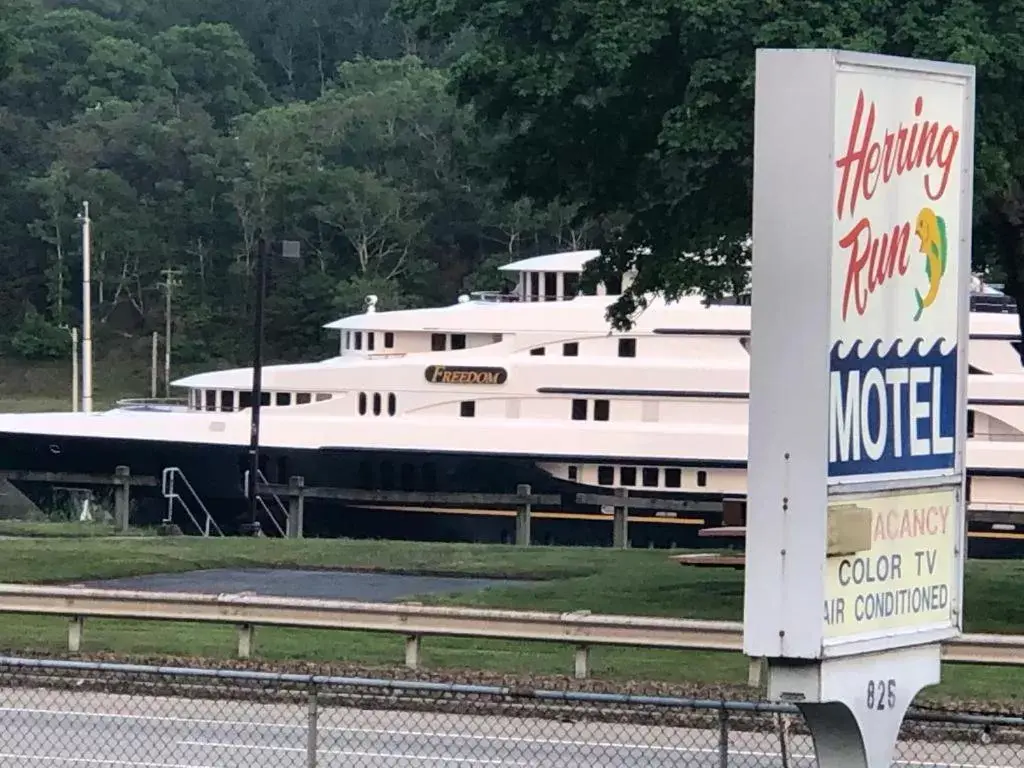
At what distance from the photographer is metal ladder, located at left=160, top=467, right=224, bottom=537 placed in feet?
A: 120

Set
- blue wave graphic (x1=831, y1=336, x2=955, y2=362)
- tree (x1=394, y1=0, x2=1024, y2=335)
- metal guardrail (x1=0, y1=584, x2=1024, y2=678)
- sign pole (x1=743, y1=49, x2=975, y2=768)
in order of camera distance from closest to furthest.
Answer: sign pole (x1=743, y1=49, x2=975, y2=768) → blue wave graphic (x1=831, y1=336, x2=955, y2=362) → metal guardrail (x1=0, y1=584, x2=1024, y2=678) → tree (x1=394, y1=0, x2=1024, y2=335)

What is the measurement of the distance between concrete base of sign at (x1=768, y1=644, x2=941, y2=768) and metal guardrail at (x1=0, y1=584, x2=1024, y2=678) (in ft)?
26.8

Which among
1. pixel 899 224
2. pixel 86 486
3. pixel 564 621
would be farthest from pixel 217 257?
pixel 899 224

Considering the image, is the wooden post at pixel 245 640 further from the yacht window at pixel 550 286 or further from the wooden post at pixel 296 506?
the yacht window at pixel 550 286

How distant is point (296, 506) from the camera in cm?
3550

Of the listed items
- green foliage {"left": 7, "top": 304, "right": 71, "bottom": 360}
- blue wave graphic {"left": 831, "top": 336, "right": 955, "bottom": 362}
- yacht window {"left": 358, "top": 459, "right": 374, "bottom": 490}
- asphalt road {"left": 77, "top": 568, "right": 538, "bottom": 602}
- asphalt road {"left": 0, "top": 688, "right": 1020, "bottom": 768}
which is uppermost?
green foliage {"left": 7, "top": 304, "right": 71, "bottom": 360}

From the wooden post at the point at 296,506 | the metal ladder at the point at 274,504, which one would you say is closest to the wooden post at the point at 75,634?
the wooden post at the point at 296,506

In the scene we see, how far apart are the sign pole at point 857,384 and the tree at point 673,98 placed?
33.3ft

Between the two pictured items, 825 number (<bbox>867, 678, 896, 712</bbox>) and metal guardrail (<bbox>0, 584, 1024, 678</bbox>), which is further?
metal guardrail (<bbox>0, 584, 1024, 678</bbox>)

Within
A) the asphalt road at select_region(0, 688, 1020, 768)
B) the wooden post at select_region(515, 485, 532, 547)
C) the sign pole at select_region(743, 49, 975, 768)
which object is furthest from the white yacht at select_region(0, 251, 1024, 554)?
the sign pole at select_region(743, 49, 975, 768)

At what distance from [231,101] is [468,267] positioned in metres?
24.5

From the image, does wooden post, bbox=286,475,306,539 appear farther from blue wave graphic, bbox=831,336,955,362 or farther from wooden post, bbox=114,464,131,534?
blue wave graphic, bbox=831,336,955,362

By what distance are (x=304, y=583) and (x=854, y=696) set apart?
1680cm

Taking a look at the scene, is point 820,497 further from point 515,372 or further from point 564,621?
point 515,372
